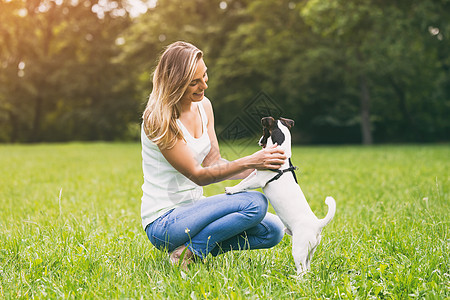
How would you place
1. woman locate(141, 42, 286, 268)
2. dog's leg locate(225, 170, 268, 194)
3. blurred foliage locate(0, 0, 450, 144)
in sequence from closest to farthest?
dog's leg locate(225, 170, 268, 194) < woman locate(141, 42, 286, 268) < blurred foliage locate(0, 0, 450, 144)

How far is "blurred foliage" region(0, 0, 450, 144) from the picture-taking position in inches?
690

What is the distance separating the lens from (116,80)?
118 ft

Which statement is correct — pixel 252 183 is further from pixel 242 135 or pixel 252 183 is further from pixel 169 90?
pixel 169 90

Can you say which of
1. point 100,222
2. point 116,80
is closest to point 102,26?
point 116,80

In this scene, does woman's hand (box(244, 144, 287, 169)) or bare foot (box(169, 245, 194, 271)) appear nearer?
woman's hand (box(244, 144, 287, 169))

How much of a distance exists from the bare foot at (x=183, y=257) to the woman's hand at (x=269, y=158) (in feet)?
2.35

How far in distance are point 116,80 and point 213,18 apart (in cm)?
1290

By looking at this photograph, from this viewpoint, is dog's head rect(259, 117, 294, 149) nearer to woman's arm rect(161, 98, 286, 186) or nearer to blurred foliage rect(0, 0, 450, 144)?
woman's arm rect(161, 98, 286, 186)

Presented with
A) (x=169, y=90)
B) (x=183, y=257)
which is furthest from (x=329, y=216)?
(x=169, y=90)

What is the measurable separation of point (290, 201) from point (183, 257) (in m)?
0.76

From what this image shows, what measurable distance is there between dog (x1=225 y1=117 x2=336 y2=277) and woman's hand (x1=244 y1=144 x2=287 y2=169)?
0.05m

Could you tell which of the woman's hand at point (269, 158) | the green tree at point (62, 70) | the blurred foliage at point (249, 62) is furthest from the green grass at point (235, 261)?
the green tree at point (62, 70)

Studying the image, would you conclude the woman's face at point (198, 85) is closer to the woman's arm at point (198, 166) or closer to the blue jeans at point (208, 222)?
the woman's arm at point (198, 166)

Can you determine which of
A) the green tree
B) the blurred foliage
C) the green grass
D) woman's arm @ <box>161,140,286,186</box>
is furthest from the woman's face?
the green tree
